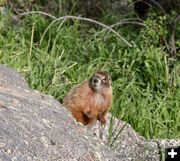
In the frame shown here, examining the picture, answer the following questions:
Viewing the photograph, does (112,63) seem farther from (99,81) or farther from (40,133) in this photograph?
(40,133)

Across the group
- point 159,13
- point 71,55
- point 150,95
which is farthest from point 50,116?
point 159,13

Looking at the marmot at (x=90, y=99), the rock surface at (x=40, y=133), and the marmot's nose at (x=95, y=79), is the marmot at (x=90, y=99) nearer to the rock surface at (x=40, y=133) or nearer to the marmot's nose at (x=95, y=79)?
the marmot's nose at (x=95, y=79)

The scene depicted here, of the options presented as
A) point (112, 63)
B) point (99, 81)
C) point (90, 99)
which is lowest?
point (112, 63)

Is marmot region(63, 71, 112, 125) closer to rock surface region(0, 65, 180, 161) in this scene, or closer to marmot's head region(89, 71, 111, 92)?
marmot's head region(89, 71, 111, 92)

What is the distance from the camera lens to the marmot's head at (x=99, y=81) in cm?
689

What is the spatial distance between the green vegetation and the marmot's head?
1.85ft

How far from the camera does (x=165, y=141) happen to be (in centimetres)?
699

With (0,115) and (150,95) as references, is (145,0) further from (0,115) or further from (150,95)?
(0,115)

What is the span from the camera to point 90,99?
276 inches

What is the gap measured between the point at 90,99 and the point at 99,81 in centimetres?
21

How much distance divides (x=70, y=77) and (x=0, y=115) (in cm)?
308

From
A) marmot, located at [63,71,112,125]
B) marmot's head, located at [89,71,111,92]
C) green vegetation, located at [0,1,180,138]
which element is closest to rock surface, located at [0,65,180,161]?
marmot, located at [63,71,112,125]

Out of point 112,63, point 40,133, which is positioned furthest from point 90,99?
point 40,133

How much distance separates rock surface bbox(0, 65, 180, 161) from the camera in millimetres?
5004
